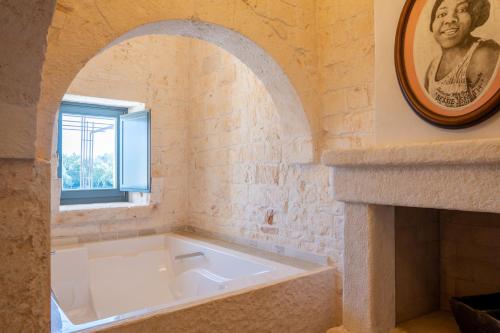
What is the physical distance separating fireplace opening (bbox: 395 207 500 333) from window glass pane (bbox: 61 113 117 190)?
2888 millimetres

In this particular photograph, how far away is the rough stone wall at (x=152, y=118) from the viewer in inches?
121

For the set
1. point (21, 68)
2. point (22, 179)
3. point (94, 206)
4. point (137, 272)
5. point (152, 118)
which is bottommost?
point (137, 272)

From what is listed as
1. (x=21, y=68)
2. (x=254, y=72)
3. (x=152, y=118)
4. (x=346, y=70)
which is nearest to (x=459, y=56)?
(x=346, y=70)

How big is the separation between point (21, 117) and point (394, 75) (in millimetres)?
1370

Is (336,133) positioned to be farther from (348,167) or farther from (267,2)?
(267,2)

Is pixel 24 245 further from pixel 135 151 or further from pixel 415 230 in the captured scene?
pixel 135 151

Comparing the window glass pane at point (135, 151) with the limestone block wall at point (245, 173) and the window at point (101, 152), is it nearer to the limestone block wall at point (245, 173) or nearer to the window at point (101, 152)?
the window at point (101, 152)

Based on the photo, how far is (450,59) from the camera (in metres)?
1.33

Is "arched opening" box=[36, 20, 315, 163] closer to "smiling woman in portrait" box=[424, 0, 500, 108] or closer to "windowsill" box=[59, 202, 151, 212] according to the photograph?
"smiling woman in portrait" box=[424, 0, 500, 108]

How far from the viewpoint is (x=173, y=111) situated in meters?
3.53

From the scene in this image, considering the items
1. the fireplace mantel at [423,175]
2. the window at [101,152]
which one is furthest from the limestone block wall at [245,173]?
the fireplace mantel at [423,175]

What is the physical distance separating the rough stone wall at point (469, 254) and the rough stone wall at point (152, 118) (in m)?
2.44

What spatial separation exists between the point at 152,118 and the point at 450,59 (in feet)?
8.73

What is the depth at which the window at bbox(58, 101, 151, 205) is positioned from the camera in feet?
10.8
